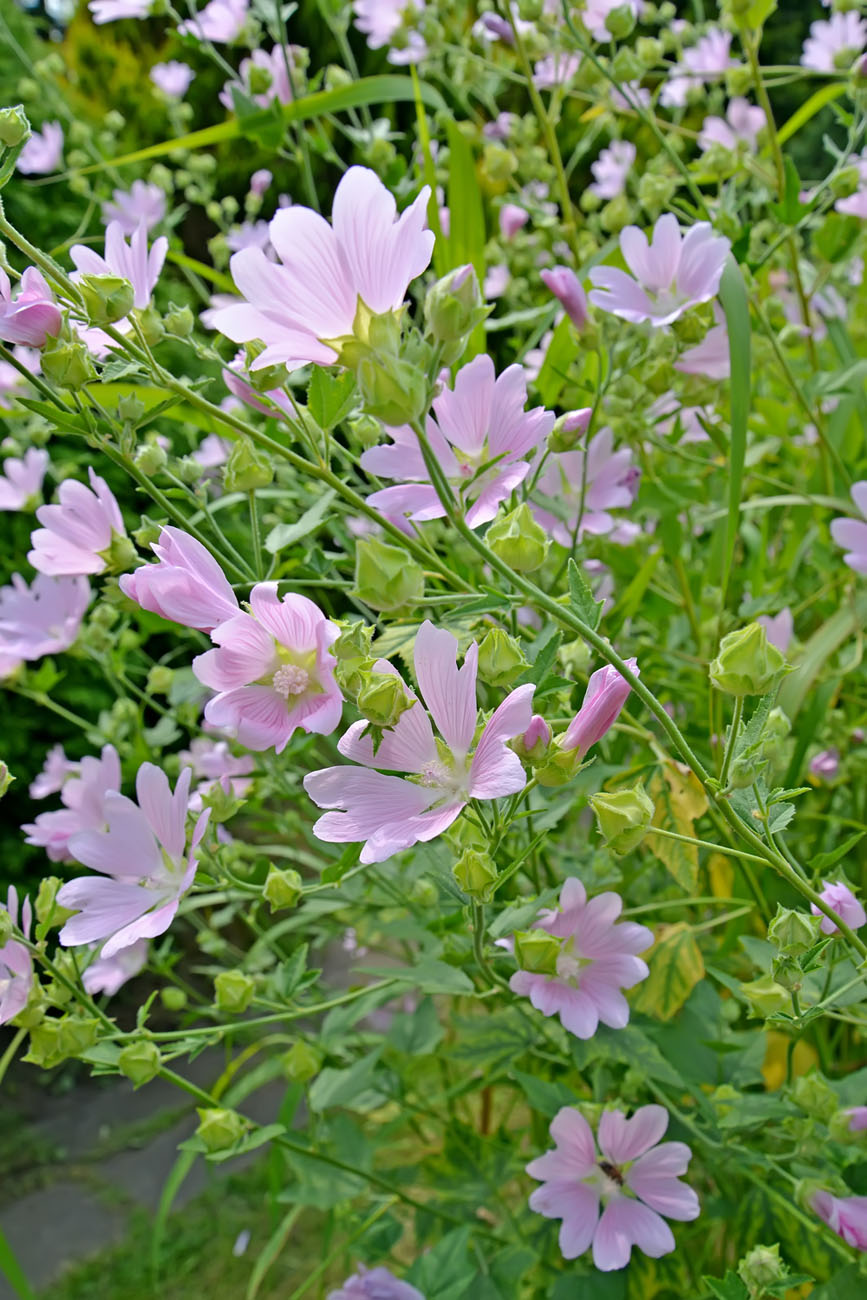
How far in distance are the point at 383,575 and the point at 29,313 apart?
0.18 m

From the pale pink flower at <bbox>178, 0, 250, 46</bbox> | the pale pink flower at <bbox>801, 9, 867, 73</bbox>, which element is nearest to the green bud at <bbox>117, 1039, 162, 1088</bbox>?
the pale pink flower at <bbox>178, 0, 250, 46</bbox>

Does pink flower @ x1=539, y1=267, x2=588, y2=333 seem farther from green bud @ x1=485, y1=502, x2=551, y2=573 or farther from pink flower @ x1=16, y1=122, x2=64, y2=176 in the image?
pink flower @ x1=16, y1=122, x2=64, y2=176

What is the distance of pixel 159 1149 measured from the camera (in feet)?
5.55

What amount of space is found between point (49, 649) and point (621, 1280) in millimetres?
541

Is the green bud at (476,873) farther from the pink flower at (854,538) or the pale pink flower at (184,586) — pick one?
the pink flower at (854,538)

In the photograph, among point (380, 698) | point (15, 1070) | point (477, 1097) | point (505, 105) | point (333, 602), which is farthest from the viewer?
point (505, 105)

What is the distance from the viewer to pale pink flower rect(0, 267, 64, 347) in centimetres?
40

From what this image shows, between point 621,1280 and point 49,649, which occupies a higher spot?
point 49,649

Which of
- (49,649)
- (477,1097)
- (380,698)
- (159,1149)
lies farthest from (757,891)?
(159,1149)

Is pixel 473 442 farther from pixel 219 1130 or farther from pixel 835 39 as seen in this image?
pixel 835 39

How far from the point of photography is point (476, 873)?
0.37 m

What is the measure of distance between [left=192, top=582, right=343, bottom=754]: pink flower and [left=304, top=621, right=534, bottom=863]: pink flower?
22 millimetres

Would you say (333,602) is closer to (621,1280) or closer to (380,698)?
(621,1280)

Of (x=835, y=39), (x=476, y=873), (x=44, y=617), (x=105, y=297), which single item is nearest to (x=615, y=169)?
(x=835, y=39)
